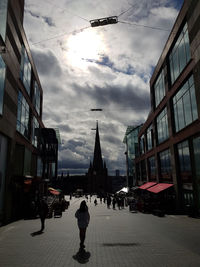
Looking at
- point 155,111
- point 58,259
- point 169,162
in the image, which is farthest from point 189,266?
point 155,111

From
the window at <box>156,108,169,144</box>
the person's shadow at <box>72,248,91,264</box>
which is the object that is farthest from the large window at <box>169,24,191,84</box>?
the person's shadow at <box>72,248,91,264</box>

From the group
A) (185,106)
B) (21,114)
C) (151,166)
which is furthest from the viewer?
(151,166)

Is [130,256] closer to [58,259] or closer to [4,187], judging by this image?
[58,259]

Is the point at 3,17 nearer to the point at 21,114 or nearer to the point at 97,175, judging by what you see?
the point at 21,114

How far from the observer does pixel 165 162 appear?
96.3 feet

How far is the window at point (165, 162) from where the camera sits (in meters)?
27.9

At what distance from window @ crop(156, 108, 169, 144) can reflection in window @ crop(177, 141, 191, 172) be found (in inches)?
176

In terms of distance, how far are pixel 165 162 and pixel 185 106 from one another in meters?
9.95

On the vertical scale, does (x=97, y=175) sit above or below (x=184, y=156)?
above

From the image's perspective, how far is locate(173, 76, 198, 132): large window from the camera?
2003 centimetres

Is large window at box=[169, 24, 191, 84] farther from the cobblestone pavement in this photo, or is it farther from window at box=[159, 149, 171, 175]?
the cobblestone pavement

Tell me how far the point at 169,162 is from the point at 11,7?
75.6ft

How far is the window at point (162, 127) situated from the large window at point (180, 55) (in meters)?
5.23

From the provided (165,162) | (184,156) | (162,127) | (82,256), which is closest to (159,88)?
(162,127)
